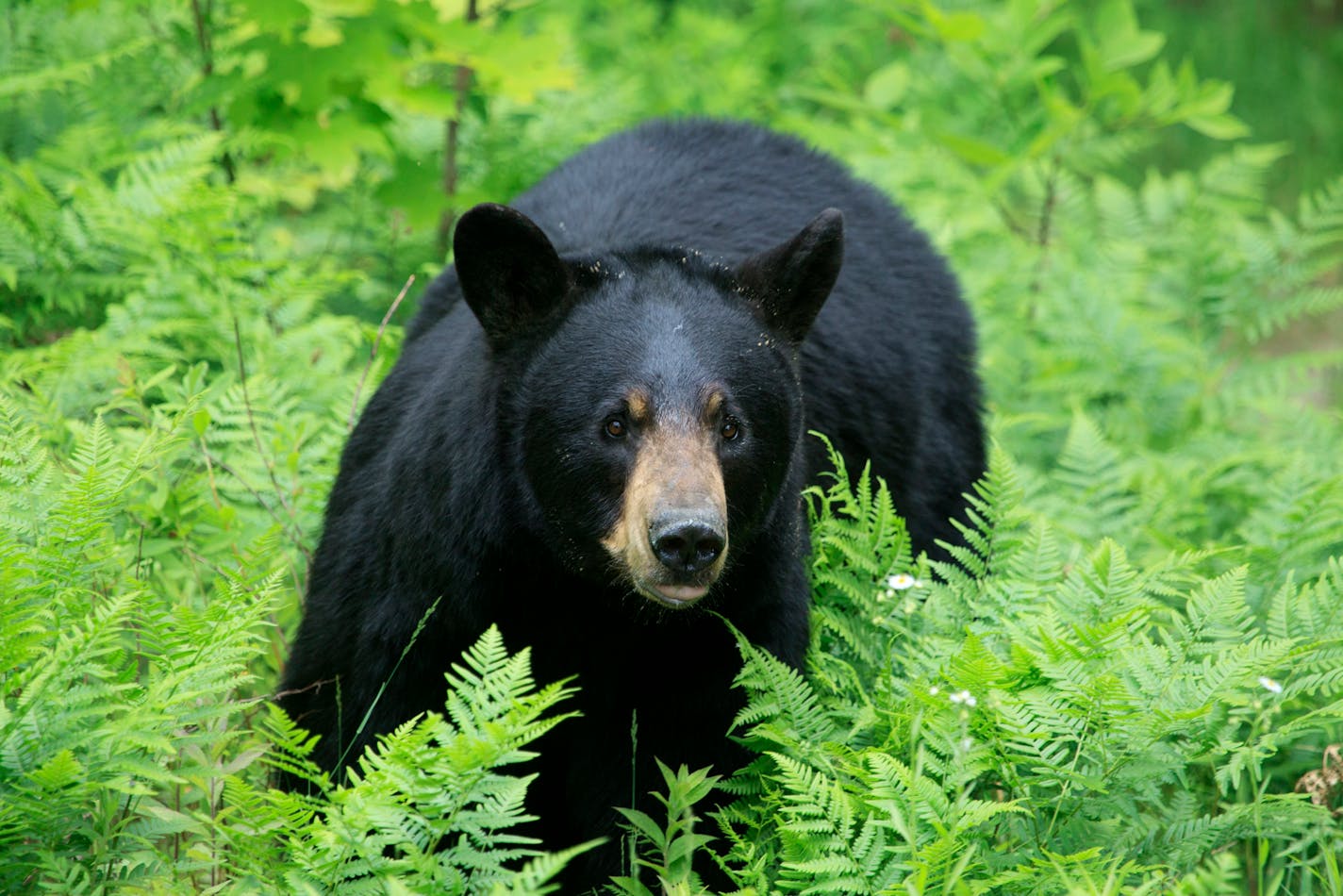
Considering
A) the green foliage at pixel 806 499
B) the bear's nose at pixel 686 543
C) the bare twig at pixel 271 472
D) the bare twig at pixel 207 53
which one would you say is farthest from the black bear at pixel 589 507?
the bare twig at pixel 207 53

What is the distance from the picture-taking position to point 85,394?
16.4 ft

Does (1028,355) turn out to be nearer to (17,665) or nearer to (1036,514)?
(1036,514)

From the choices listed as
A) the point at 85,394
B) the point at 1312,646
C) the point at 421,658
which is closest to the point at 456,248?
Result: the point at 421,658

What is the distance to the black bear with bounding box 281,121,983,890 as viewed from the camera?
3.60 metres

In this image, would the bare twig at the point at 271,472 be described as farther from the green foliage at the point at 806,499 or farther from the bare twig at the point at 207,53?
the bare twig at the point at 207,53

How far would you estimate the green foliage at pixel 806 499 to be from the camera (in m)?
3.25

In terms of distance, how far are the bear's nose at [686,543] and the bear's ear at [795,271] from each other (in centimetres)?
96

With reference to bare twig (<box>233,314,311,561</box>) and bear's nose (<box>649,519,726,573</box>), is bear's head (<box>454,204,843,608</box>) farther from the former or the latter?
bare twig (<box>233,314,311,561</box>)

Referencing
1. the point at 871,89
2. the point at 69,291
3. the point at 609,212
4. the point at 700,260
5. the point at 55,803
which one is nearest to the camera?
the point at 55,803

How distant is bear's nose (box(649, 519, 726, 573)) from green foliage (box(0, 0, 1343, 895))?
412 mm

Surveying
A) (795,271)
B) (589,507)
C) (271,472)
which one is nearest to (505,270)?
(589,507)

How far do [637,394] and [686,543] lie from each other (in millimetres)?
493

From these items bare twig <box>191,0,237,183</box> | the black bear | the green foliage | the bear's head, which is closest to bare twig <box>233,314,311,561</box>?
the green foliage

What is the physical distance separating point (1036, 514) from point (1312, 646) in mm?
1680
